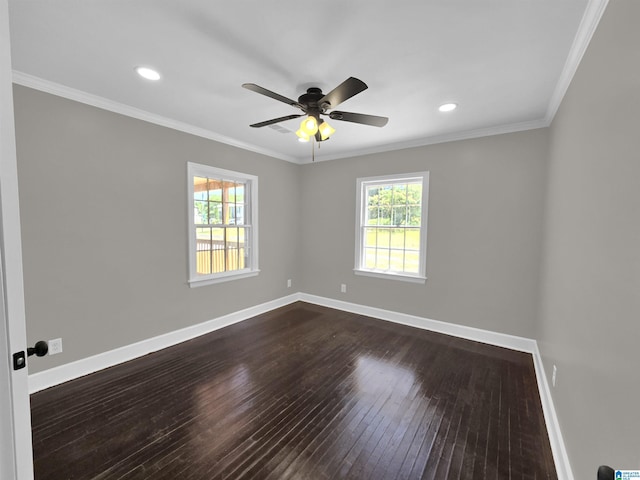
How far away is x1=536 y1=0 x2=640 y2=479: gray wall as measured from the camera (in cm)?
A: 97

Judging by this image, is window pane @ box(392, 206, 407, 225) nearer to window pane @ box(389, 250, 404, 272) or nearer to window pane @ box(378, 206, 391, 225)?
window pane @ box(378, 206, 391, 225)

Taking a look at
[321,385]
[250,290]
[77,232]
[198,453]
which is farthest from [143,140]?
[321,385]

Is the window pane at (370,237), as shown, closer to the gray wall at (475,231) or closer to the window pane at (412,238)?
the gray wall at (475,231)

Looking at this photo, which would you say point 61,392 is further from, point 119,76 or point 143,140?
point 119,76

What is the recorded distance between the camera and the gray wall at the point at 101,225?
227 centimetres

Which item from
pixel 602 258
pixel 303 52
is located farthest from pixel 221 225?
pixel 602 258

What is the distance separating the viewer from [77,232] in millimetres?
2494

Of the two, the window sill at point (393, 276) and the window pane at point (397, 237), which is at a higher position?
the window pane at point (397, 237)

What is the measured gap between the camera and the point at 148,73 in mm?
2109

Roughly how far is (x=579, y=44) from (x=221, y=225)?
3.81 m

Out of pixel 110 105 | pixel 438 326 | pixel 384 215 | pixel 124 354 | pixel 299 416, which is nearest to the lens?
pixel 299 416

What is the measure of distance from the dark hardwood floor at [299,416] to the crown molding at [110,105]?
257 centimetres

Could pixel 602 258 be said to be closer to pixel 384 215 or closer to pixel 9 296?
pixel 9 296

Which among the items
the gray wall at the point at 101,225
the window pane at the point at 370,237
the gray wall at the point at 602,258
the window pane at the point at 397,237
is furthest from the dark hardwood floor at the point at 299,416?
the window pane at the point at 370,237
